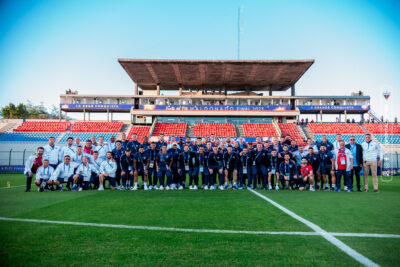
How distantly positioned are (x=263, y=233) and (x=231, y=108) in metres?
33.2

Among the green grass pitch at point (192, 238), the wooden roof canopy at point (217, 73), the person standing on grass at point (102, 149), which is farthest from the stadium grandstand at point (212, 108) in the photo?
the green grass pitch at point (192, 238)

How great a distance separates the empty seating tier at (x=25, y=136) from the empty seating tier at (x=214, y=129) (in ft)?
66.2

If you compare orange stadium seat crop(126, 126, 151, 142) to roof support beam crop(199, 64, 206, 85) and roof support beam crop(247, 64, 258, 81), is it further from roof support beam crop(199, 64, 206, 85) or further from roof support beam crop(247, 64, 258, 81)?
roof support beam crop(247, 64, 258, 81)

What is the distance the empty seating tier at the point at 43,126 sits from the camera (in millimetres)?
36406

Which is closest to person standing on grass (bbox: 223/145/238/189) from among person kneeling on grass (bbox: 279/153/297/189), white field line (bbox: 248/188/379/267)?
person kneeling on grass (bbox: 279/153/297/189)

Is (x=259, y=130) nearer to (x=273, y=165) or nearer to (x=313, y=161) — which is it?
(x=313, y=161)

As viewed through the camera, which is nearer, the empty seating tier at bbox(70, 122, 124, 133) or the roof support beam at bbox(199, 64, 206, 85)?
the roof support beam at bbox(199, 64, 206, 85)

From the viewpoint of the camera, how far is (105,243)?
336cm

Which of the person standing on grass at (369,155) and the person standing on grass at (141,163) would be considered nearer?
the person standing on grass at (369,155)

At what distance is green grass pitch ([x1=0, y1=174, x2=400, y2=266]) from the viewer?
2.83 metres

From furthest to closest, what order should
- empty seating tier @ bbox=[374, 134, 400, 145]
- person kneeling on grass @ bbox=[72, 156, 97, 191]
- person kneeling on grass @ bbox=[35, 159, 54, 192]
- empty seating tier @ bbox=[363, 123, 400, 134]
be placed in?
empty seating tier @ bbox=[363, 123, 400, 134] → empty seating tier @ bbox=[374, 134, 400, 145] → person kneeling on grass @ bbox=[72, 156, 97, 191] → person kneeling on grass @ bbox=[35, 159, 54, 192]

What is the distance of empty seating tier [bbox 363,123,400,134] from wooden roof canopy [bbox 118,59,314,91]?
42.7 ft

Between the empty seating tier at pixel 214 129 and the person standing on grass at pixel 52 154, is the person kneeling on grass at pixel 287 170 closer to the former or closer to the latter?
the person standing on grass at pixel 52 154

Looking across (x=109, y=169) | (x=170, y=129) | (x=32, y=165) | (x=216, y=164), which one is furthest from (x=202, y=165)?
(x=170, y=129)
